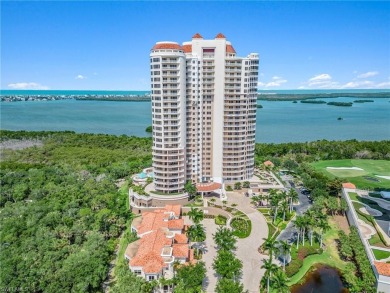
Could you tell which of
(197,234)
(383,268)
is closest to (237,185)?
(197,234)

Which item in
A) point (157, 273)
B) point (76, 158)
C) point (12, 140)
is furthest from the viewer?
point (12, 140)

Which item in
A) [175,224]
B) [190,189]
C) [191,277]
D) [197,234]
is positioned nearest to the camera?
[191,277]

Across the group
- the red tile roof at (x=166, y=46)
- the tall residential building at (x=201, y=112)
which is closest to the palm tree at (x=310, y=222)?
the tall residential building at (x=201, y=112)

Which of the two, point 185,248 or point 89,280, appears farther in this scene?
point 185,248

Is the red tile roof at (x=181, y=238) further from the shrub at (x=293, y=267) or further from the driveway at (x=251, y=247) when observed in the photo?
the shrub at (x=293, y=267)

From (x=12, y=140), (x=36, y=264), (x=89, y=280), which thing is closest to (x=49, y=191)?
(x=36, y=264)

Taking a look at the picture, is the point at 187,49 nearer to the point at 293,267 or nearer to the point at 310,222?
the point at 310,222

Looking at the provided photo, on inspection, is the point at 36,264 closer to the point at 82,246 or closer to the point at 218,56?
the point at 82,246

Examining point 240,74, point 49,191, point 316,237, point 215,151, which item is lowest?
point 316,237
